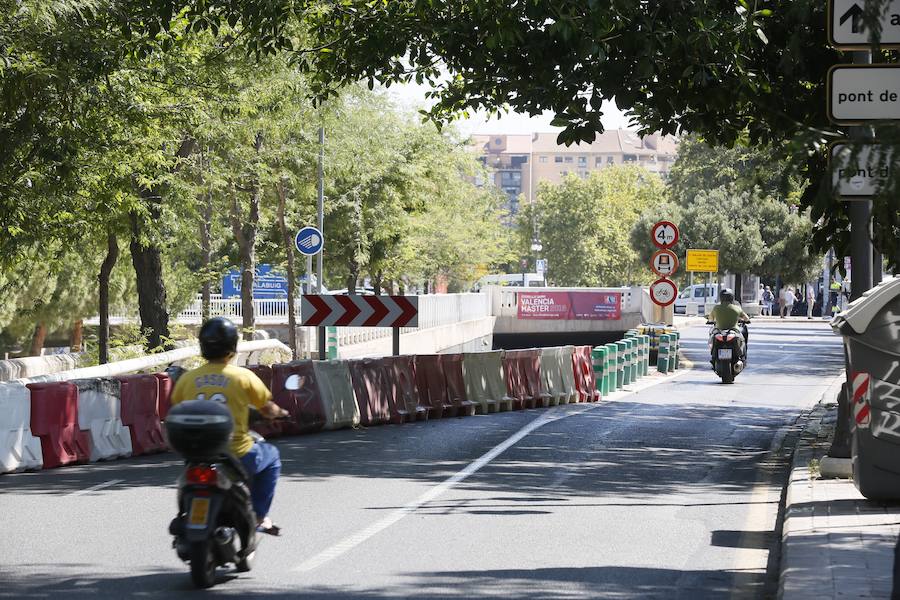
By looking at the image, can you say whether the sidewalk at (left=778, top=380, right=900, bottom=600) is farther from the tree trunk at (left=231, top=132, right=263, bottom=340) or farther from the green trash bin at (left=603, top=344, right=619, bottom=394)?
the tree trunk at (left=231, top=132, right=263, bottom=340)

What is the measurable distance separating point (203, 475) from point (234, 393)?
1.96 ft

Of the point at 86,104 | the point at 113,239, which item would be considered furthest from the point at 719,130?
the point at 113,239

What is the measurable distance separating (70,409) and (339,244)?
36122mm

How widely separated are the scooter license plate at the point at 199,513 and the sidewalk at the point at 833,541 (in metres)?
2.89

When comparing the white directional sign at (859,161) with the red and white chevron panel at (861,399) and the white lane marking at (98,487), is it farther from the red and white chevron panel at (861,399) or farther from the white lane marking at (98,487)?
the white lane marking at (98,487)

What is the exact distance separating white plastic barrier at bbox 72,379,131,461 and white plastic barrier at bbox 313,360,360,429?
324 cm

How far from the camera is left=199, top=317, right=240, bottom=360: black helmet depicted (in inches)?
309

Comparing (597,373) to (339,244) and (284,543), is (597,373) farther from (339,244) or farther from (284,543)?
(339,244)

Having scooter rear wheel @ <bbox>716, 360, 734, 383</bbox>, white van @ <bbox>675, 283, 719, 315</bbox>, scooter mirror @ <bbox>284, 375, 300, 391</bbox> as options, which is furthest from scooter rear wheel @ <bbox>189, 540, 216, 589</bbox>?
white van @ <bbox>675, 283, 719, 315</bbox>

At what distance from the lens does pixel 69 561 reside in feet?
27.8

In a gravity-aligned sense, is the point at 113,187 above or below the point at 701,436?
above

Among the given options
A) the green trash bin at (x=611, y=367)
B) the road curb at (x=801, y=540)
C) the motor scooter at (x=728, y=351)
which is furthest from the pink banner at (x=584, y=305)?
the road curb at (x=801, y=540)

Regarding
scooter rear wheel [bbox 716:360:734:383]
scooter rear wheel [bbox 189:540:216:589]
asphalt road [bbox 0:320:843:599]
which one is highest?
scooter rear wheel [bbox 189:540:216:589]

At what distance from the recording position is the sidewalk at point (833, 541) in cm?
729
